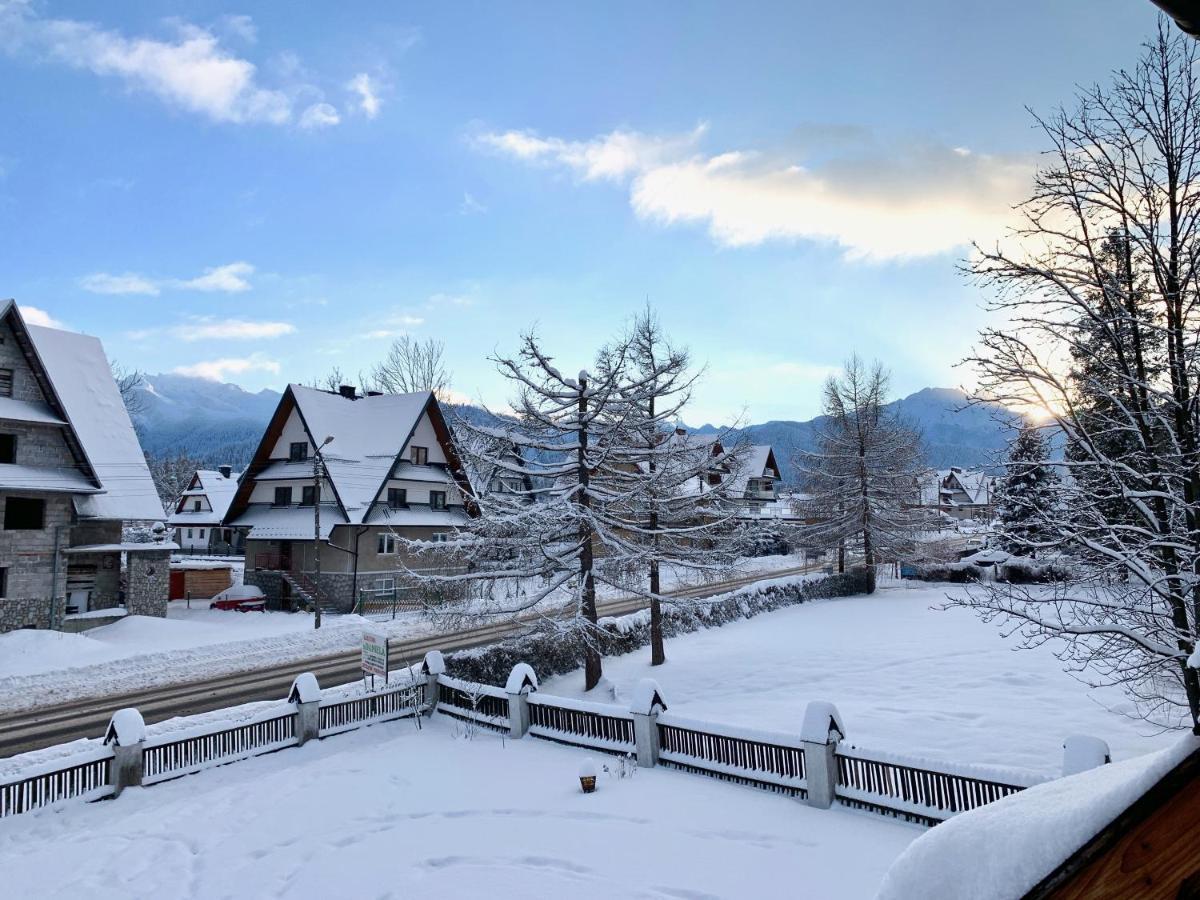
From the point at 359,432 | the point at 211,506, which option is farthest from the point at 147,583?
the point at 211,506

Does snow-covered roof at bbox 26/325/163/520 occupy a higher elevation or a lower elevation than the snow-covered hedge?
higher

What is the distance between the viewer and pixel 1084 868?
4.60 feet

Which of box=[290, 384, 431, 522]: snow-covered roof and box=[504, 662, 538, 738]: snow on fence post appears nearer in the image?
box=[504, 662, 538, 738]: snow on fence post

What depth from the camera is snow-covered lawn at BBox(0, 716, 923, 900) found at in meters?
8.00

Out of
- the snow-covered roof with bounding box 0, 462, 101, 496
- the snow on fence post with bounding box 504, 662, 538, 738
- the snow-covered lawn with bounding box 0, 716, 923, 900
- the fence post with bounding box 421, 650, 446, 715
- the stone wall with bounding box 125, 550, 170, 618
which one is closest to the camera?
the snow-covered lawn with bounding box 0, 716, 923, 900

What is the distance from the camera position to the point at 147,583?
28.3m

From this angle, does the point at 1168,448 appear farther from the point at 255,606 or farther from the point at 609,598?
the point at 255,606

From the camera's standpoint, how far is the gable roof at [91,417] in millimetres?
25562

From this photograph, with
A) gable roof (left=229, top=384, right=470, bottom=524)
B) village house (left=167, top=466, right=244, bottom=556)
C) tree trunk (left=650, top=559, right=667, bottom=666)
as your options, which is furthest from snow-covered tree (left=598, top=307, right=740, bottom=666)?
village house (left=167, top=466, right=244, bottom=556)

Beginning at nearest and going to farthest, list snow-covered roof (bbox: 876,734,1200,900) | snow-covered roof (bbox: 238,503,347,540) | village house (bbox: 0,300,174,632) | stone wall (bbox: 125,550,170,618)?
snow-covered roof (bbox: 876,734,1200,900) < village house (bbox: 0,300,174,632) < stone wall (bbox: 125,550,170,618) < snow-covered roof (bbox: 238,503,347,540)

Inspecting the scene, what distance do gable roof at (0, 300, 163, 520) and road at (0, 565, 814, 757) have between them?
9.76m

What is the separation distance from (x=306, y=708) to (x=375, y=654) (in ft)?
6.73

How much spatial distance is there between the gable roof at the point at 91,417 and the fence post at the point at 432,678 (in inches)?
648

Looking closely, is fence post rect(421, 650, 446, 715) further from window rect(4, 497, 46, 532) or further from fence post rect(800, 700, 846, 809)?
window rect(4, 497, 46, 532)
